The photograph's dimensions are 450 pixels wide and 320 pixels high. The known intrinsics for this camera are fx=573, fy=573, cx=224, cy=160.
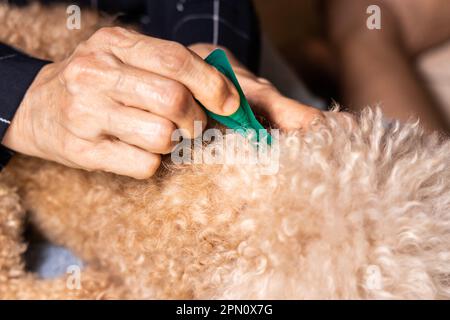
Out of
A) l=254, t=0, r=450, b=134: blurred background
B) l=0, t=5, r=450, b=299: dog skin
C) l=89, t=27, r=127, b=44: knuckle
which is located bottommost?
l=0, t=5, r=450, b=299: dog skin

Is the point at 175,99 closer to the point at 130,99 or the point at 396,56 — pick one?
the point at 130,99

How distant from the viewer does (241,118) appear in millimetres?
602

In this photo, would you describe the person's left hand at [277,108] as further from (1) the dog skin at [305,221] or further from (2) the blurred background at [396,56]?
(2) the blurred background at [396,56]

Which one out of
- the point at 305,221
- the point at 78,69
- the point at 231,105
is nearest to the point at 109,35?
the point at 78,69

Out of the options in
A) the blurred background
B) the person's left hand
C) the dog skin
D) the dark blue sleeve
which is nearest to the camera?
the dog skin

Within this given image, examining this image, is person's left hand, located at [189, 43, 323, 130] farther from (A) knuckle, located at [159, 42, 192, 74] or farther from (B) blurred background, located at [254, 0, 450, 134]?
(B) blurred background, located at [254, 0, 450, 134]

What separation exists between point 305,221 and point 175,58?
0.67 ft

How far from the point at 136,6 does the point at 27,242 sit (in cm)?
51

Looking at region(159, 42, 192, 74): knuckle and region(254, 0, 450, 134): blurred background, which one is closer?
region(159, 42, 192, 74): knuckle

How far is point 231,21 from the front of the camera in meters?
1.05

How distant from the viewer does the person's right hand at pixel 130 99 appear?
572 millimetres

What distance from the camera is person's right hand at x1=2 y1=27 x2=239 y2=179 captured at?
572 mm

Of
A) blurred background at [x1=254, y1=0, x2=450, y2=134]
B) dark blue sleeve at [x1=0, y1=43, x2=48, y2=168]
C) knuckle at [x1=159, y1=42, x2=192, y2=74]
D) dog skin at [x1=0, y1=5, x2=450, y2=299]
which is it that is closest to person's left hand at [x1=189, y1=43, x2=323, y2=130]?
dog skin at [x1=0, y1=5, x2=450, y2=299]
